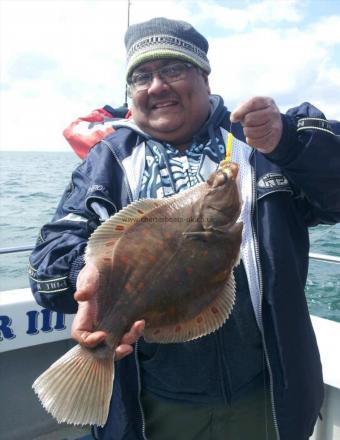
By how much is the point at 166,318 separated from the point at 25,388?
2.68 metres

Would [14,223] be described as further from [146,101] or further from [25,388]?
[146,101]

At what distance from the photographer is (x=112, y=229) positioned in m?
1.85

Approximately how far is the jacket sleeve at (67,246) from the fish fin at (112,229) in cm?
38

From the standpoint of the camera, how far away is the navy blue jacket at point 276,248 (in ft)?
7.20

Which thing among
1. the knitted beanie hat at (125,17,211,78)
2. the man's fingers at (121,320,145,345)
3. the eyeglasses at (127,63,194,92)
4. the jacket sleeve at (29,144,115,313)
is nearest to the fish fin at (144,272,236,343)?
the man's fingers at (121,320,145,345)

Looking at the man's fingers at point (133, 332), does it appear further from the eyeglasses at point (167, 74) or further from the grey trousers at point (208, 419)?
the eyeglasses at point (167, 74)

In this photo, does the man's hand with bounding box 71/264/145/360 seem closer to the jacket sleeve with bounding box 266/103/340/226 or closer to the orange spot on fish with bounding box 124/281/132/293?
the orange spot on fish with bounding box 124/281/132/293

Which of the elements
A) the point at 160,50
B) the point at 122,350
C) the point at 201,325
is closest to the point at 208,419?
the point at 201,325

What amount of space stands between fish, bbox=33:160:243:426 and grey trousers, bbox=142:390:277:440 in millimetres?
626

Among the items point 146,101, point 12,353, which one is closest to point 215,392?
point 146,101

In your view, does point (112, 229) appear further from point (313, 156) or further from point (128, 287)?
point (313, 156)

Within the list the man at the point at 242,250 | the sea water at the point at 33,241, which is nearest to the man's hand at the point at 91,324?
the man at the point at 242,250

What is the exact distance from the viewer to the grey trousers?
2.40 m

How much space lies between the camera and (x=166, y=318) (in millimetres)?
1947
